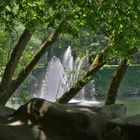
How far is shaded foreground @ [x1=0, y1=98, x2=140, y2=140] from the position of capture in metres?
5.84

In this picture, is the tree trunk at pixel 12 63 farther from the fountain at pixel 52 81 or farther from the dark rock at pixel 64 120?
the fountain at pixel 52 81

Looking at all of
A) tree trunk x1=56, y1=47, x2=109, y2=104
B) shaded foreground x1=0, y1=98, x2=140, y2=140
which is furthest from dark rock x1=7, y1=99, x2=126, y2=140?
tree trunk x1=56, y1=47, x2=109, y2=104

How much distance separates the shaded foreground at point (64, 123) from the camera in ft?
Answer: 19.2

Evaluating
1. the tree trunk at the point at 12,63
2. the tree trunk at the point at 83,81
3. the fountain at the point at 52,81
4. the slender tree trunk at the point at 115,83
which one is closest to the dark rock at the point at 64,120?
the tree trunk at the point at 12,63

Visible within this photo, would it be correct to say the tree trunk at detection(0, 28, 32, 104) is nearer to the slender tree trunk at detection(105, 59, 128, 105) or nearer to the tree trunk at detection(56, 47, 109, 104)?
the tree trunk at detection(56, 47, 109, 104)

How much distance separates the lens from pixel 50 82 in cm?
3266

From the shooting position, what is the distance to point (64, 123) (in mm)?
6316

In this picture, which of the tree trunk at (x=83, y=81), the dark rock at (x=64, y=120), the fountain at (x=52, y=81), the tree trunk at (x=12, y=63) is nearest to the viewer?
the dark rock at (x=64, y=120)

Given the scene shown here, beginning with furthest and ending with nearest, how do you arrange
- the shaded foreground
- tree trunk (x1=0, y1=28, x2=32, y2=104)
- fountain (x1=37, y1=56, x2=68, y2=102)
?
fountain (x1=37, y1=56, x2=68, y2=102) → tree trunk (x1=0, y1=28, x2=32, y2=104) → the shaded foreground

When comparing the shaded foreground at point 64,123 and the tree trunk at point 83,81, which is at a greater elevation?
the tree trunk at point 83,81

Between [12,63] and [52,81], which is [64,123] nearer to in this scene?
[12,63]

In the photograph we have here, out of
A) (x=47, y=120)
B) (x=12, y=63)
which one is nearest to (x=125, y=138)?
(x=47, y=120)

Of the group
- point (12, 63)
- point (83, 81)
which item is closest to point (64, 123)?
point (12, 63)

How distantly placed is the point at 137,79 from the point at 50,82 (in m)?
9.09
